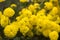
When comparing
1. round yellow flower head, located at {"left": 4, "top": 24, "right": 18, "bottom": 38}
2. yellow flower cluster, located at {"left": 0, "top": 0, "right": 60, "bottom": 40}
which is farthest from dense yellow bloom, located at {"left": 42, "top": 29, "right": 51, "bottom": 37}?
round yellow flower head, located at {"left": 4, "top": 24, "right": 18, "bottom": 38}

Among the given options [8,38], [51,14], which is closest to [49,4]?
[51,14]

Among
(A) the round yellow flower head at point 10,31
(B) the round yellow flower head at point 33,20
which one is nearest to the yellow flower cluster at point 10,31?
(A) the round yellow flower head at point 10,31

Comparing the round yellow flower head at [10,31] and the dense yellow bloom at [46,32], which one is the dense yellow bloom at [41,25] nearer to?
the dense yellow bloom at [46,32]

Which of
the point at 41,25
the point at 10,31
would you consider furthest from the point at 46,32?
the point at 10,31

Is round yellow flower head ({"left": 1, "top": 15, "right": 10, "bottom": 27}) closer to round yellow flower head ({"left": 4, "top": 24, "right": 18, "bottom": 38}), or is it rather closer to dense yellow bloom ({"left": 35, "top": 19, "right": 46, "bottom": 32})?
round yellow flower head ({"left": 4, "top": 24, "right": 18, "bottom": 38})

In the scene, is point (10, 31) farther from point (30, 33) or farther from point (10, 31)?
point (30, 33)

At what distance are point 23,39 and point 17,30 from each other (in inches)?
3.2

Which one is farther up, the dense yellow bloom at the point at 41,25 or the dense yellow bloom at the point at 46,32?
A: the dense yellow bloom at the point at 41,25

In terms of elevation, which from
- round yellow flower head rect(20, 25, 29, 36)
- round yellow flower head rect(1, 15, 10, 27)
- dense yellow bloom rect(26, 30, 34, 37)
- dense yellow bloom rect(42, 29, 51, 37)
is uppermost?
round yellow flower head rect(1, 15, 10, 27)

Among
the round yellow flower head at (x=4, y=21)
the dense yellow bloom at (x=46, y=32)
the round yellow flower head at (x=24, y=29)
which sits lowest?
the dense yellow bloom at (x=46, y=32)

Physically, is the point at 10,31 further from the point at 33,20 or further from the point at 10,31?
the point at 33,20

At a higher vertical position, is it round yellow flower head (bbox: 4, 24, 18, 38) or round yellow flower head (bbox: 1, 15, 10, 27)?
round yellow flower head (bbox: 1, 15, 10, 27)

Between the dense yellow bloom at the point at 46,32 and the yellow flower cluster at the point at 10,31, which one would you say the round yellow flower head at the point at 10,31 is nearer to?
the yellow flower cluster at the point at 10,31

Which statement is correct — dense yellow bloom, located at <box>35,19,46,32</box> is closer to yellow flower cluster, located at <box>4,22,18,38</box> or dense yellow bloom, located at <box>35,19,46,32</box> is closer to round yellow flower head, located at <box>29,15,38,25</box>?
Result: round yellow flower head, located at <box>29,15,38,25</box>
